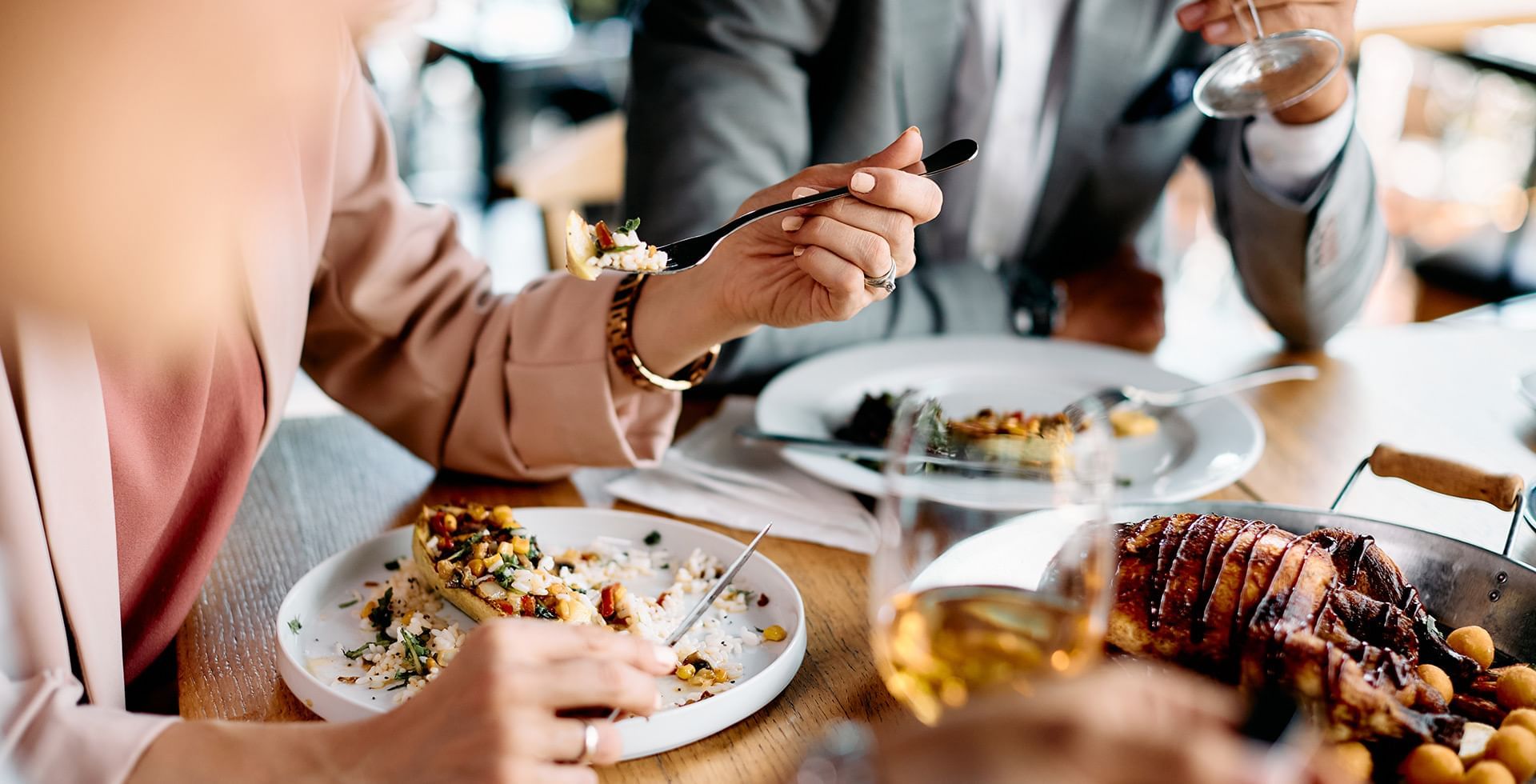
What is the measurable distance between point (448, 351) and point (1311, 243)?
1.29 metres

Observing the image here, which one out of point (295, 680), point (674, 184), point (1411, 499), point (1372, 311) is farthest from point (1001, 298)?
point (1372, 311)

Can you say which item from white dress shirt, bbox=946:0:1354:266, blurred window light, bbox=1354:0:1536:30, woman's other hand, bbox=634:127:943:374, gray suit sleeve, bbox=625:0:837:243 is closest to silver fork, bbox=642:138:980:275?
woman's other hand, bbox=634:127:943:374

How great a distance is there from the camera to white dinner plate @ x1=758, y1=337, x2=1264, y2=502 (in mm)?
1178

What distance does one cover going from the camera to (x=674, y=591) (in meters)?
0.90

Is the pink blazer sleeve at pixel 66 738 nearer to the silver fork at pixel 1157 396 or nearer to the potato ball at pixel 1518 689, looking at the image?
the potato ball at pixel 1518 689

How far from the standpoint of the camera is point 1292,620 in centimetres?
69

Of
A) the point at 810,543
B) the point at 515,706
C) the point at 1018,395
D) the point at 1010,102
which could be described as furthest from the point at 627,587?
the point at 1010,102

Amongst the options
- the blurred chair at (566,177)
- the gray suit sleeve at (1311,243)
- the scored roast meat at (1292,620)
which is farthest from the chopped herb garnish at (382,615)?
the blurred chair at (566,177)

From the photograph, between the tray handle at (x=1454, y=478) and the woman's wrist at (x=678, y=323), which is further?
the woman's wrist at (x=678, y=323)

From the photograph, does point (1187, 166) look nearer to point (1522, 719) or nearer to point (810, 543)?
point (810, 543)

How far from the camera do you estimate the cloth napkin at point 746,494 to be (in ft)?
3.65

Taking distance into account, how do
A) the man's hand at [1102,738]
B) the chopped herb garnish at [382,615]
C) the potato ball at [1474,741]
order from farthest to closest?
1. the chopped herb garnish at [382,615]
2. the potato ball at [1474,741]
3. the man's hand at [1102,738]

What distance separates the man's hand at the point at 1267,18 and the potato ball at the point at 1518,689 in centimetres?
89

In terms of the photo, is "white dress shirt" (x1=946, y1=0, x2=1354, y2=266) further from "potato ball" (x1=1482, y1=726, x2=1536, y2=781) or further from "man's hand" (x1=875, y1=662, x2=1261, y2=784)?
"man's hand" (x1=875, y1=662, x2=1261, y2=784)
